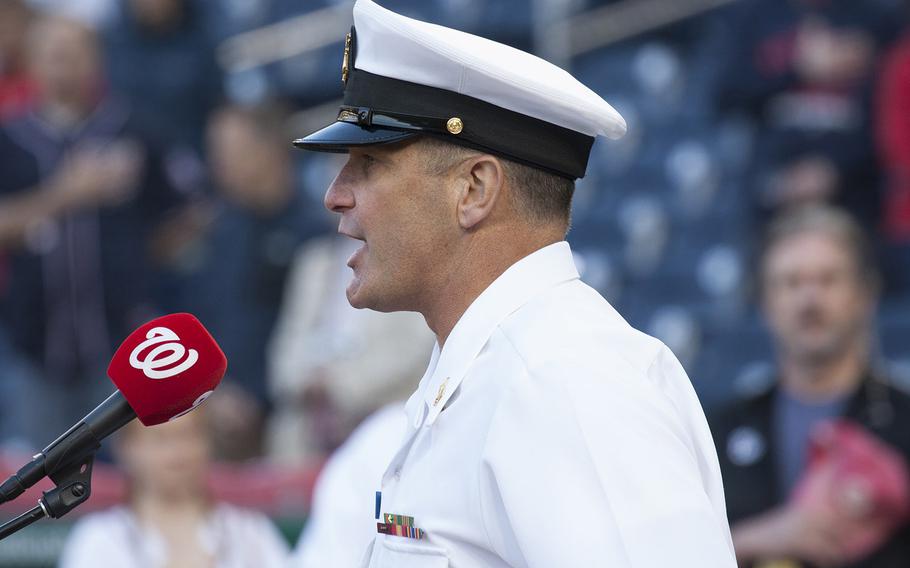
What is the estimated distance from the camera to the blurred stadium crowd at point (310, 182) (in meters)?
6.14

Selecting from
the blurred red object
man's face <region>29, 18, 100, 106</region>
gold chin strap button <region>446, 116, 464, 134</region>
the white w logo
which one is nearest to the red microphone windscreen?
the white w logo

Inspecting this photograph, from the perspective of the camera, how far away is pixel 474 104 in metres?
1.90

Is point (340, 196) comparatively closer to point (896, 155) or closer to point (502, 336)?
point (502, 336)

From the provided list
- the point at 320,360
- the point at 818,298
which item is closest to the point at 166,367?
the point at 818,298

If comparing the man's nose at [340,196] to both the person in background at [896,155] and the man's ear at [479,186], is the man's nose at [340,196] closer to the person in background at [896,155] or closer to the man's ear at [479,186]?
the man's ear at [479,186]

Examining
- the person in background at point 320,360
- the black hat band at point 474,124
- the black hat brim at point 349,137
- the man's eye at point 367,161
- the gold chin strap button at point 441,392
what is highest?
the black hat band at point 474,124

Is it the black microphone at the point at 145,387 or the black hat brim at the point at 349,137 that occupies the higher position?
the black hat brim at the point at 349,137

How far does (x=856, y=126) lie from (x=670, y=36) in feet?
3.96

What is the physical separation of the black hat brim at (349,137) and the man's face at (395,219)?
22 millimetres

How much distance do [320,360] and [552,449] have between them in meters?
4.77

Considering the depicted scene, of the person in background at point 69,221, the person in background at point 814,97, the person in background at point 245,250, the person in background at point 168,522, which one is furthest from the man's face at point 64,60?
the person in background at point 814,97

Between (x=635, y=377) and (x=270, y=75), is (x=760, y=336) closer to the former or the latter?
(x=270, y=75)

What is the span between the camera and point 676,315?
6.54 m

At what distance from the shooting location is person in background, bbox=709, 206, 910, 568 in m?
4.89
